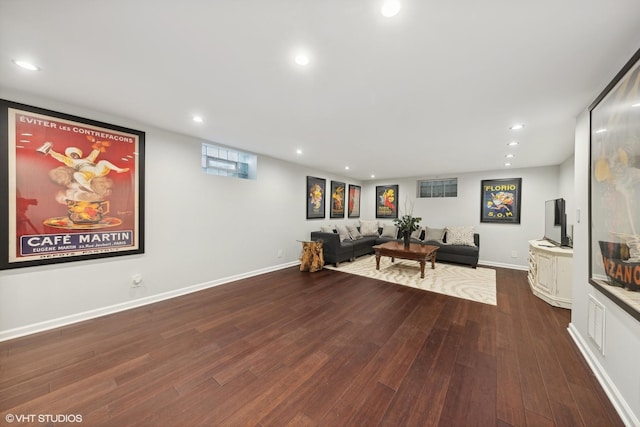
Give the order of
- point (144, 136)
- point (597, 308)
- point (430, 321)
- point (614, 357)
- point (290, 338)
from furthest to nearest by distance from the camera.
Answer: point (144, 136) → point (430, 321) → point (290, 338) → point (597, 308) → point (614, 357)

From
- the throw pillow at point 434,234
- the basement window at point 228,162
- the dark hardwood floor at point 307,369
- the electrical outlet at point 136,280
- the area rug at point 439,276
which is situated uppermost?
the basement window at point 228,162

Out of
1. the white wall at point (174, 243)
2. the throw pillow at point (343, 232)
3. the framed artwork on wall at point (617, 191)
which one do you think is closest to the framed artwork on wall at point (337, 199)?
the throw pillow at point (343, 232)

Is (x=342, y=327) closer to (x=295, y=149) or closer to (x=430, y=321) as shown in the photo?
(x=430, y=321)

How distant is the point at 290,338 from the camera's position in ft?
7.40

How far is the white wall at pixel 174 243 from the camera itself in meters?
2.31

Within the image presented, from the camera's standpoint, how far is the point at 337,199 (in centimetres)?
662

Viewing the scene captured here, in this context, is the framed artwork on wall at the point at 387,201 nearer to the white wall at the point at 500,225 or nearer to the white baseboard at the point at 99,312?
the white wall at the point at 500,225

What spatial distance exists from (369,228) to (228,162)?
4.50m

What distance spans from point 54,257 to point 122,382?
1.73 m

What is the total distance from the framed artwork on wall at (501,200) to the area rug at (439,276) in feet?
4.65

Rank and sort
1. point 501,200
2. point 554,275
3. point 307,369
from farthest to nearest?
point 501,200 < point 554,275 < point 307,369

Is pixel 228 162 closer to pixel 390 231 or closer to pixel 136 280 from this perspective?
pixel 136 280

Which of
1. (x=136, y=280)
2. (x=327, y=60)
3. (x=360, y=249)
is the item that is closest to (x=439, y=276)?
(x=360, y=249)

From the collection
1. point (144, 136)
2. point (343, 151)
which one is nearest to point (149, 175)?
point (144, 136)
